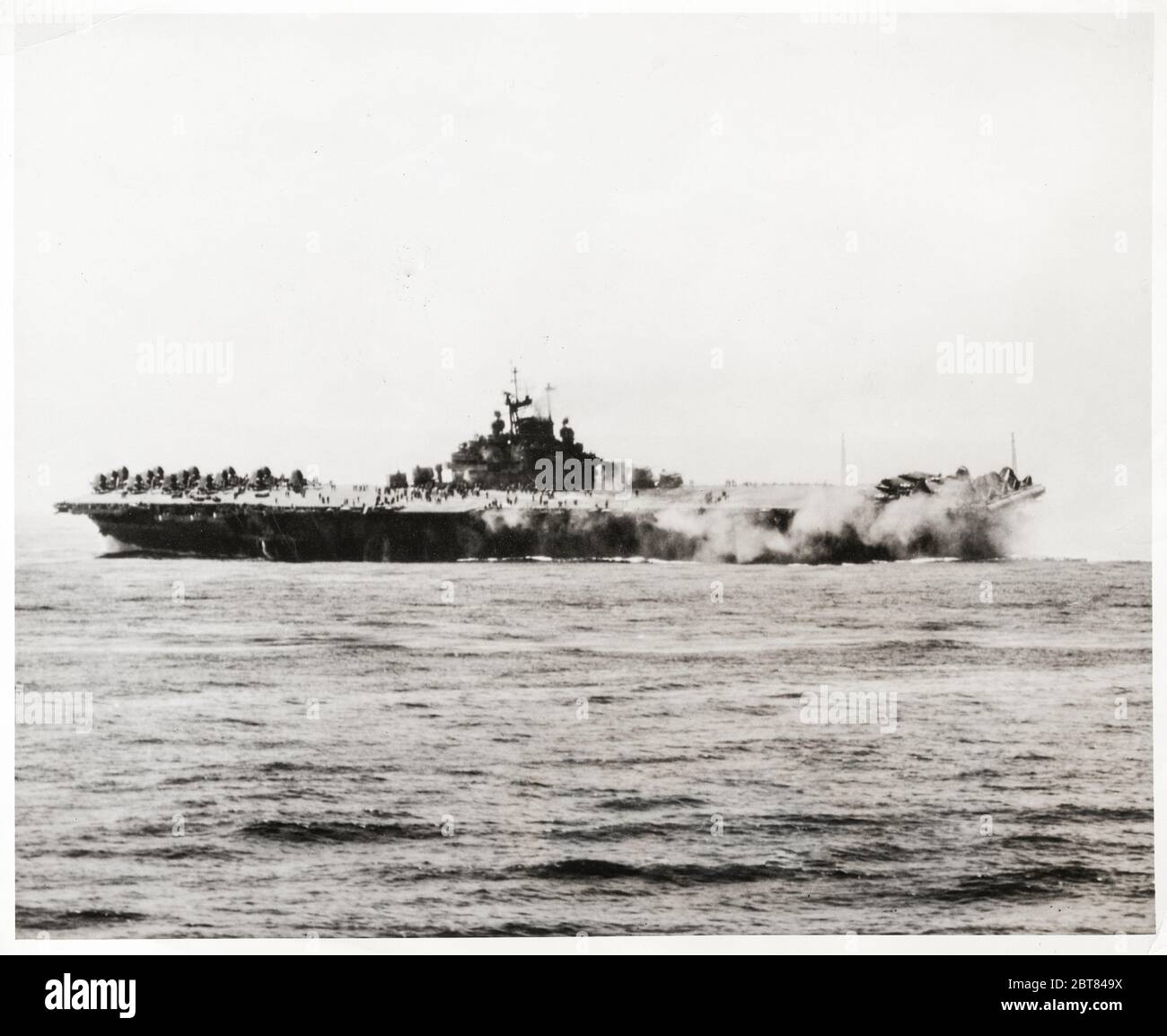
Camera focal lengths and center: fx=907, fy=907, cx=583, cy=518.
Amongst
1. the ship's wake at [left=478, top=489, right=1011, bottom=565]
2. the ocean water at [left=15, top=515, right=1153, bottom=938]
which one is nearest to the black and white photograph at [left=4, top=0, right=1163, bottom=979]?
the ocean water at [left=15, top=515, right=1153, bottom=938]

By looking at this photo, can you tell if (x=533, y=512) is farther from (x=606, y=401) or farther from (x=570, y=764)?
(x=570, y=764)

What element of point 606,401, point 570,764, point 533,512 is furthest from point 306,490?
point 570,764

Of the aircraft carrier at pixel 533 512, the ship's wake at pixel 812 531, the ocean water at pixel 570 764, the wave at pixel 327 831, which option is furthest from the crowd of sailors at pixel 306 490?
the wave at pixel 327 831

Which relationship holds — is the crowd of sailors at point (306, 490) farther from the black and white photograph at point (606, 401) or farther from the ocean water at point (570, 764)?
the ocean water at point (570, 764)

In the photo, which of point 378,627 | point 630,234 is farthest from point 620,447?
point 378,627
